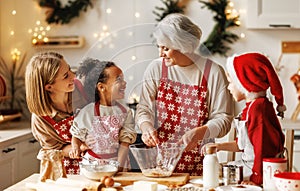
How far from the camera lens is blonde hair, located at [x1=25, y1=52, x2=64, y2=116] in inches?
96.7

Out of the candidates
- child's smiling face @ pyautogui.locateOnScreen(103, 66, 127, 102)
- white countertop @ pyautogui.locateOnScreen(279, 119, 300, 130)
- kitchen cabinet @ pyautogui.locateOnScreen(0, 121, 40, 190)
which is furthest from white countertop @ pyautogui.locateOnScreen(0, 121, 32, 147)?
white countertop @ pyautogui.locateOnScreen(279, 119, 300, 130)

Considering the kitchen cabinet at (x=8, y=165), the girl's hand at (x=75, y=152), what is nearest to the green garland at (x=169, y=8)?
the kitchen cabinet at (x=8, y=165)

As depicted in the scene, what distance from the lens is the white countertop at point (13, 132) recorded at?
3.53m

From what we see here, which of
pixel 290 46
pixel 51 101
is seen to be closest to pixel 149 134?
pixel 51 101

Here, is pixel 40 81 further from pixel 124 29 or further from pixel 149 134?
pixel 124 29

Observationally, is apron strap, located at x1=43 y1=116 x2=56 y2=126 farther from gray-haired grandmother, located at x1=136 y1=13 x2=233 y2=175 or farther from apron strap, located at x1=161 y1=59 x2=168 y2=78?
apron strap, located at x1=161 y1=59 x2=168 y2=78

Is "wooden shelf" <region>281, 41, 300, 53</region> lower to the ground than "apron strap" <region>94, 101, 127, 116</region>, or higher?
higher

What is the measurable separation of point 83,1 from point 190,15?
2.65 ft

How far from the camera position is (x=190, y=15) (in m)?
4.24

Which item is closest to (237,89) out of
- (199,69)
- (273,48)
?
(199,69)

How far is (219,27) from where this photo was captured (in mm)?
4199

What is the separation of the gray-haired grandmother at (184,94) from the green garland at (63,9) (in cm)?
181

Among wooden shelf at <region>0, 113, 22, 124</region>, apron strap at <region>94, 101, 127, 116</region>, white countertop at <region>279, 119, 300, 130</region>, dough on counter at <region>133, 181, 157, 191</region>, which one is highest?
apron strap at <region>94, 101, 127, 116</region>

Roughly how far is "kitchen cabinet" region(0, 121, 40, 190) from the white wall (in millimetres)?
759
